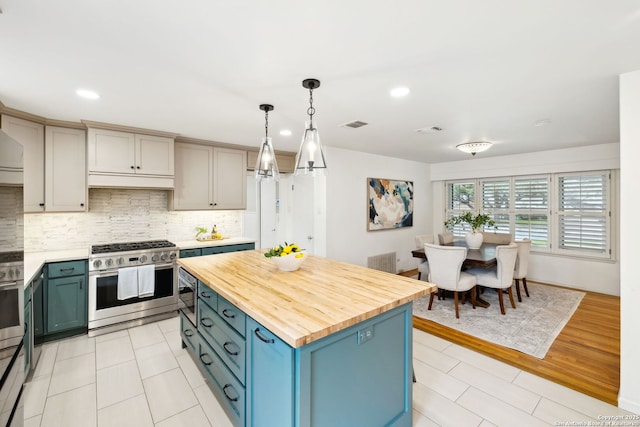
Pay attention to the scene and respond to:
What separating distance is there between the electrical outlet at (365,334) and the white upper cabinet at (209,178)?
3.32 m

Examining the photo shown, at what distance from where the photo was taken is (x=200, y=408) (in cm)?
206

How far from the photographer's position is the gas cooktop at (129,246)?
3.27m

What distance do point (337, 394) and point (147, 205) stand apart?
3.67 m

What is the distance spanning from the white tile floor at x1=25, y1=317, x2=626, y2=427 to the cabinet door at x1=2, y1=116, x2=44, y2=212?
4.93 feet

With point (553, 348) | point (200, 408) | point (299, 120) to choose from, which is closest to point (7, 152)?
point (200, 408)

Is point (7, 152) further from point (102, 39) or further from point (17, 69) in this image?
point (17, 69)

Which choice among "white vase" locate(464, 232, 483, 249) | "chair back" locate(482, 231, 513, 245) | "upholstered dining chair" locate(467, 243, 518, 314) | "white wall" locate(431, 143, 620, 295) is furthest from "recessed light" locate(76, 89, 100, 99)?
"white wall" locate(431, 143, 620, 295)

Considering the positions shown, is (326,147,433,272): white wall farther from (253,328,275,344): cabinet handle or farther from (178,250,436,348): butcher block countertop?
(253,328,275,344): cabinet handle

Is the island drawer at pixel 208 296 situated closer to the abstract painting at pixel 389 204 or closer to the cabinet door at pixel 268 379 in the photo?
the cabinet door at pixel 268 379

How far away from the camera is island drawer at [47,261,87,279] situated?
293 cm

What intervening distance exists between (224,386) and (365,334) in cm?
110

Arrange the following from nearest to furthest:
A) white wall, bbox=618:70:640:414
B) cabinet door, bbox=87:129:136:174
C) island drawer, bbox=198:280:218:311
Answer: white wall, bbox=618:70:640:414
island drawer, bbox=198:280:218:311
cabinet door, bbox=87:129:136:174

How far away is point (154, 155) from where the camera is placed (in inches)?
141

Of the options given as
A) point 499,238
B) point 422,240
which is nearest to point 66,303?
point 422,240
